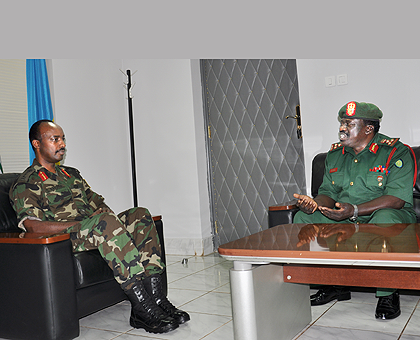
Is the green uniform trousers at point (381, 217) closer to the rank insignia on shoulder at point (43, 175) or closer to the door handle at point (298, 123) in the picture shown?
the door handle at point (298, 123)

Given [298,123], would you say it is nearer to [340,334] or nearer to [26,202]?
[340,334]

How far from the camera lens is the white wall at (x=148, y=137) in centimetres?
391

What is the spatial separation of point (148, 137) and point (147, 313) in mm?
2598

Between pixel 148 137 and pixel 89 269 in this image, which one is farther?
pixel 148 137

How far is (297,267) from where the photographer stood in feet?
5.46

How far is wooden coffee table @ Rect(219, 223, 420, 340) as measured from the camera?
1.25 meters

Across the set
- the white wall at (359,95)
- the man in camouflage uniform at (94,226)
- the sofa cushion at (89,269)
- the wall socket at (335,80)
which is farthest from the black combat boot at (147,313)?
the wall socket at (335,80)

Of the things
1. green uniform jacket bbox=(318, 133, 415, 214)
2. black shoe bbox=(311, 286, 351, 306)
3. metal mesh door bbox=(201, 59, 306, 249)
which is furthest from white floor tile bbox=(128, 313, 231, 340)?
metal mesh door bbox=(201, 59, 306, 249)

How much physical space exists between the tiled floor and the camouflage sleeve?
65 cm

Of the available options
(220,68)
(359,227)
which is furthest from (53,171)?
(220,68)

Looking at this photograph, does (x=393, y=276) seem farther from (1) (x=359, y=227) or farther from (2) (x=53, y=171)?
(2) (x=53, y=171)

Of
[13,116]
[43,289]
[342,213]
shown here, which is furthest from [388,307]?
[13,116]

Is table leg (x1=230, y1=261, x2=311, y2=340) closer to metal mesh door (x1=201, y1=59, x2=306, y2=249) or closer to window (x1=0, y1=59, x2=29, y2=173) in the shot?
metal mesh door (x1=201, y1=59, x2=306, y2=249)

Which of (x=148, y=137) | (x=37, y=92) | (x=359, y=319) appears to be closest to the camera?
(x=359, y=319)
